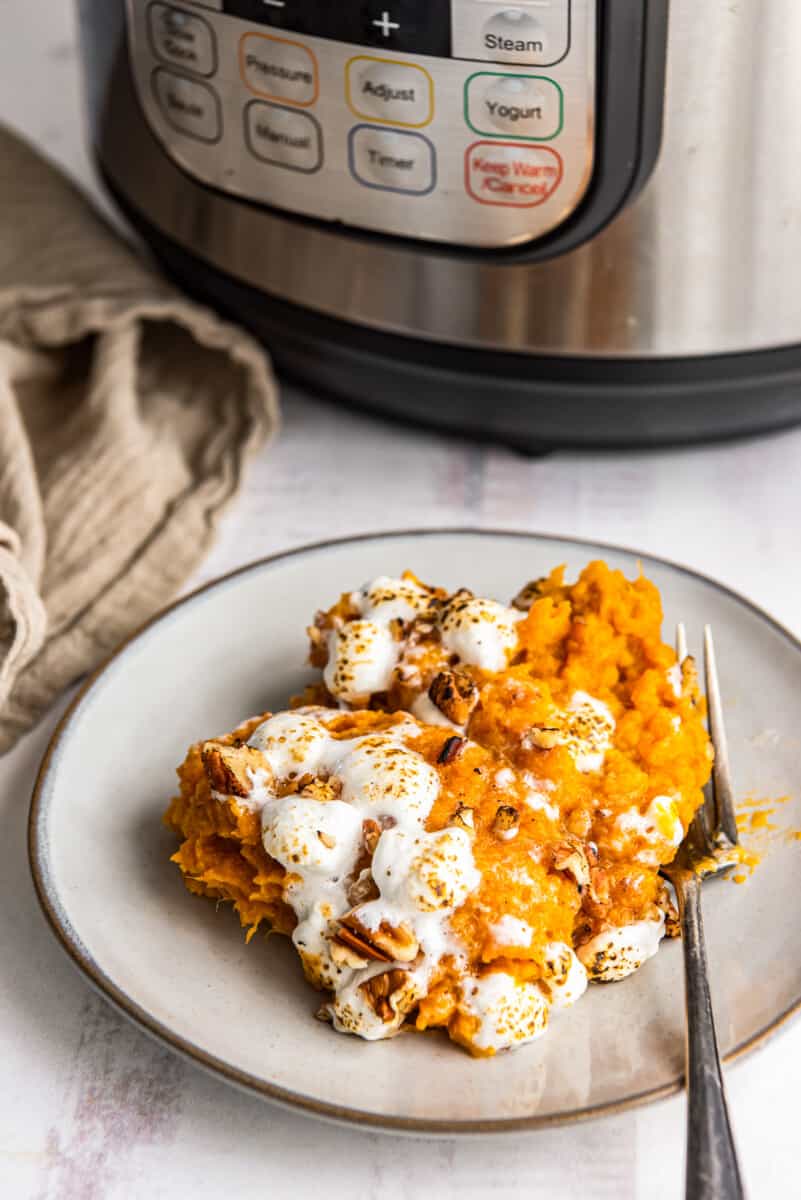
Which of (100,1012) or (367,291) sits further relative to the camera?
(367,291)

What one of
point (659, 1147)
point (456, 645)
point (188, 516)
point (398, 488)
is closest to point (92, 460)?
point (188, 516)

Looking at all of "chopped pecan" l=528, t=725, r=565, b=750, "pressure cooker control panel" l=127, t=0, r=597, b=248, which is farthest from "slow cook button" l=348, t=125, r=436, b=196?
"chopped pecan" l=528, t=725, r=565, b=750

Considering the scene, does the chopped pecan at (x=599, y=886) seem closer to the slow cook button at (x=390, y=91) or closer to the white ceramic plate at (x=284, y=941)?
the white ceramic plate at (x=284, y=941)

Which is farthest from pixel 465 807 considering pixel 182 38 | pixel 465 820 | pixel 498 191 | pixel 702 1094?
pixel 182 38

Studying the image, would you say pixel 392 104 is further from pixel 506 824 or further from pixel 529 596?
pixel 506 824

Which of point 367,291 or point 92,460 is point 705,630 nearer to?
point 367,291

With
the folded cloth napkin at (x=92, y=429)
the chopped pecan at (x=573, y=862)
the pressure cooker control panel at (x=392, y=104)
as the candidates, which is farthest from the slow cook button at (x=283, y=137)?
the chopped pecan at (x=573, y=862)
